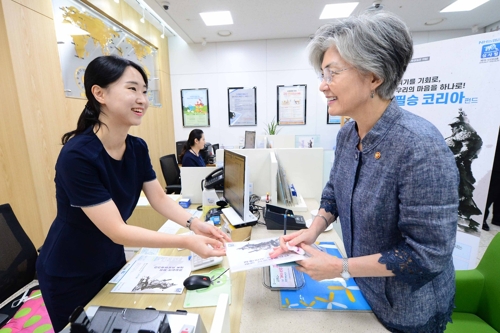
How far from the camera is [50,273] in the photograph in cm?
103

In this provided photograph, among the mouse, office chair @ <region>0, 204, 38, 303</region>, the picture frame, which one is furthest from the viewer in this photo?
the picture frame

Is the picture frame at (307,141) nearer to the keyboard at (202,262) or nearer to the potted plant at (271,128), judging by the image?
the potted plant at (271,128)

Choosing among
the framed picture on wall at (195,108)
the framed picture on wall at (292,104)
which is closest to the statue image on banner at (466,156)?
the framed picture on wall at (292,104)

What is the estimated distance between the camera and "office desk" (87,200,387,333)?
77cm

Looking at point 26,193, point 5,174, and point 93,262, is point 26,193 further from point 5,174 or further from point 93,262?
point 93,262

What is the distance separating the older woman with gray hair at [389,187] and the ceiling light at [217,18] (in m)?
3.63

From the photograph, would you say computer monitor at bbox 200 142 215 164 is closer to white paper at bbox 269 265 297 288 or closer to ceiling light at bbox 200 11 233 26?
ceiling light at bbox 200 11 233 26

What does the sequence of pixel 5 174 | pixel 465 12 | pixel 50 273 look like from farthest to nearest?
1. pixel 465 12
2. pixel 5 174
3. pixel 50 273

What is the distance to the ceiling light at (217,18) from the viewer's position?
3.84 metres

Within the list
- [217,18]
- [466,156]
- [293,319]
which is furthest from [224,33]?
[293,319]

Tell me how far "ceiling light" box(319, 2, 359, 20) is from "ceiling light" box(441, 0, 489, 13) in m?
1.55

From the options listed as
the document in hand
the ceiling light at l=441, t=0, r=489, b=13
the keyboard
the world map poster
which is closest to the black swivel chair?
the keyboard

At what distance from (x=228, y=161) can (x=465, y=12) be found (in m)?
5.11

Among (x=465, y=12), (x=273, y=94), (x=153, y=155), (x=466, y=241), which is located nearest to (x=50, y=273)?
(x=466, y=241)
